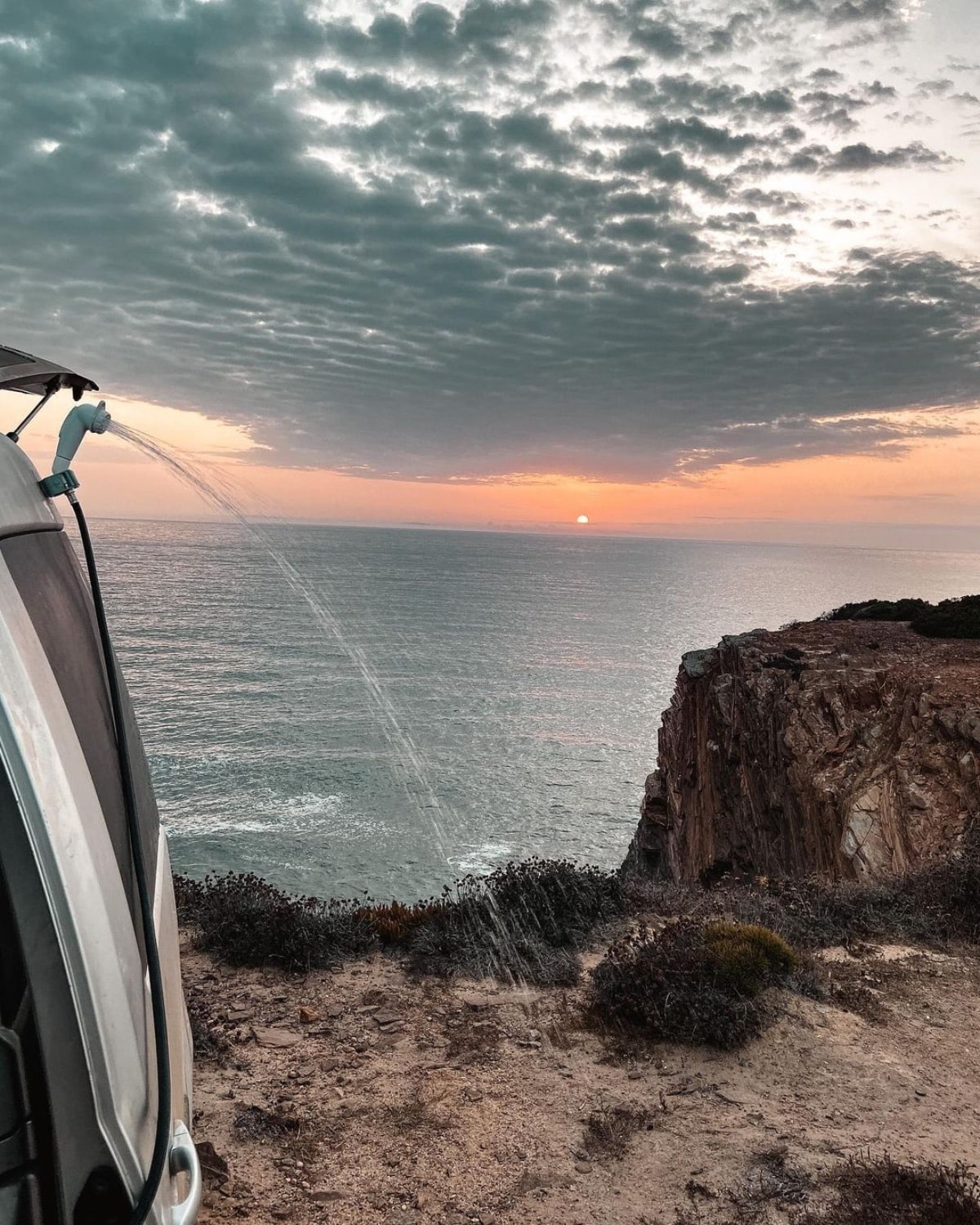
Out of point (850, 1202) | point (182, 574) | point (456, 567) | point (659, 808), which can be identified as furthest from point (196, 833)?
point (456, 567)

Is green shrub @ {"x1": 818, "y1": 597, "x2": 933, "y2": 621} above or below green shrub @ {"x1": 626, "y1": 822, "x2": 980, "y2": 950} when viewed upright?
above

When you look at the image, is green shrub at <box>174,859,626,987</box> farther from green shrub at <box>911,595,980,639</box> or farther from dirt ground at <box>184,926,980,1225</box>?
green shrub at <box>911,595,980,639</box>

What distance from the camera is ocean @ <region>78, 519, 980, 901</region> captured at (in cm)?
3644

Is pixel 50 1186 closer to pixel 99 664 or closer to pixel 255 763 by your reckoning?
pixel 99 664

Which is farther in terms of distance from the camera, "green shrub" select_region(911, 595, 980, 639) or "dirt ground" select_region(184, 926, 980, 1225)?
"green shrub" select_region(911, 595, 980, 639)

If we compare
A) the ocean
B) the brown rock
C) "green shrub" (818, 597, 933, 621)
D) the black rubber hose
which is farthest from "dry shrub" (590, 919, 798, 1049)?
"green shrub" (818, 597, 933, 621)

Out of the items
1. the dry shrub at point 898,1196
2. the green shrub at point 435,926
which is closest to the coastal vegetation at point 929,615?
the green shrub at point 435,926

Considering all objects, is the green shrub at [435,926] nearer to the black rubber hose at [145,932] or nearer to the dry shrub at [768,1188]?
the dry shrub at [768,1188]

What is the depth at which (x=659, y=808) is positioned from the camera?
26969mm

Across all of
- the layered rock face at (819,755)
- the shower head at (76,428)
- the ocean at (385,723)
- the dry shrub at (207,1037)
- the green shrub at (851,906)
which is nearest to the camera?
the shower head at (76,428)

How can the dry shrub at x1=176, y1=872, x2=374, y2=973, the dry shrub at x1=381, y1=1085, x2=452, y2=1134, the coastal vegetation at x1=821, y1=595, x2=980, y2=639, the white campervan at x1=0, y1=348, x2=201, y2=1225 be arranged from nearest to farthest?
the white campervan at x1=0, y1=348, x2=201, y2=1225 → the dry shrub at x1=381, y1=1085, x2=452, y2=1134 → the dry shrub at x1=176, y1=872, x2=374, y2=973 → the coastal vegetation at x1=821, y1=595, x2=980, y2=639

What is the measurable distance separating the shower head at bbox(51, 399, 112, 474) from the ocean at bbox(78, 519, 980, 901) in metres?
5.77

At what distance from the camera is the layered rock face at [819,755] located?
608 inches

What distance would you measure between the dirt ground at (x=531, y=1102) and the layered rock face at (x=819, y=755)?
752 centimetres
